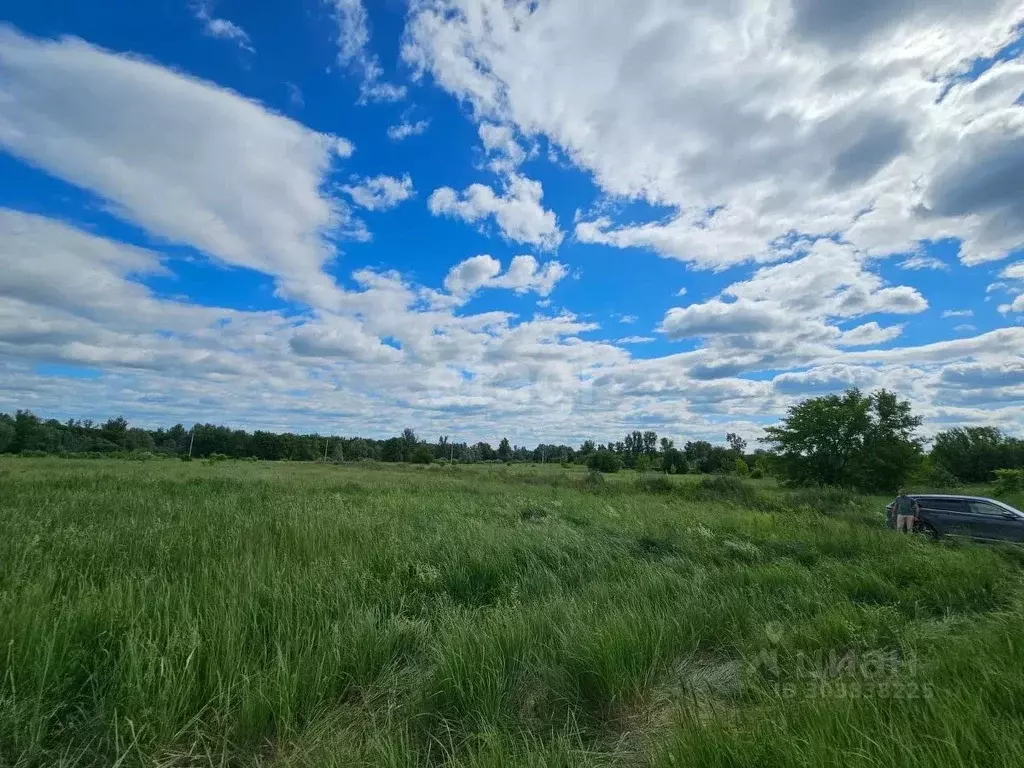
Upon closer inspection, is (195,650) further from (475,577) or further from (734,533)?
(734,533)

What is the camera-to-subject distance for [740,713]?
2959mm

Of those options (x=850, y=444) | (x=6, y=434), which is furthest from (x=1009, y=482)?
(x=6, y=434)

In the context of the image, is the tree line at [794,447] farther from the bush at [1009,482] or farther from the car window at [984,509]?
the car window at [984,509]

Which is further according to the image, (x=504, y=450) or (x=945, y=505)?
(x=504, y=450)

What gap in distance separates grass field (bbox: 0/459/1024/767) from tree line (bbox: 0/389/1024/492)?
45100 mm

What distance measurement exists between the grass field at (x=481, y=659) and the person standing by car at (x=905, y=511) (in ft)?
33.5

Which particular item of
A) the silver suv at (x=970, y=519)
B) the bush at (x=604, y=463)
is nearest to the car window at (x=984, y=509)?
the silver suv at (x=970, y=519)

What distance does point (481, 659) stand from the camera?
387 cm

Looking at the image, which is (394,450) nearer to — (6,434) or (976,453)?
(6,434)

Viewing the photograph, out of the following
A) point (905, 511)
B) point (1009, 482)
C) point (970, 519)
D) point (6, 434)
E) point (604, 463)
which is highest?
point (6, 434)

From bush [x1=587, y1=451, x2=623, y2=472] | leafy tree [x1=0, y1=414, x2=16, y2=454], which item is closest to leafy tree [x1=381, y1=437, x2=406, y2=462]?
bush [x1=587, y1=451, x2=623, y2=472]

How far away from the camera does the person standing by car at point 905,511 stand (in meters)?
15.9

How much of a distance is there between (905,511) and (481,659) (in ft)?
61.7

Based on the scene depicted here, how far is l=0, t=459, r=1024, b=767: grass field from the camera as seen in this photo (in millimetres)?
2730
